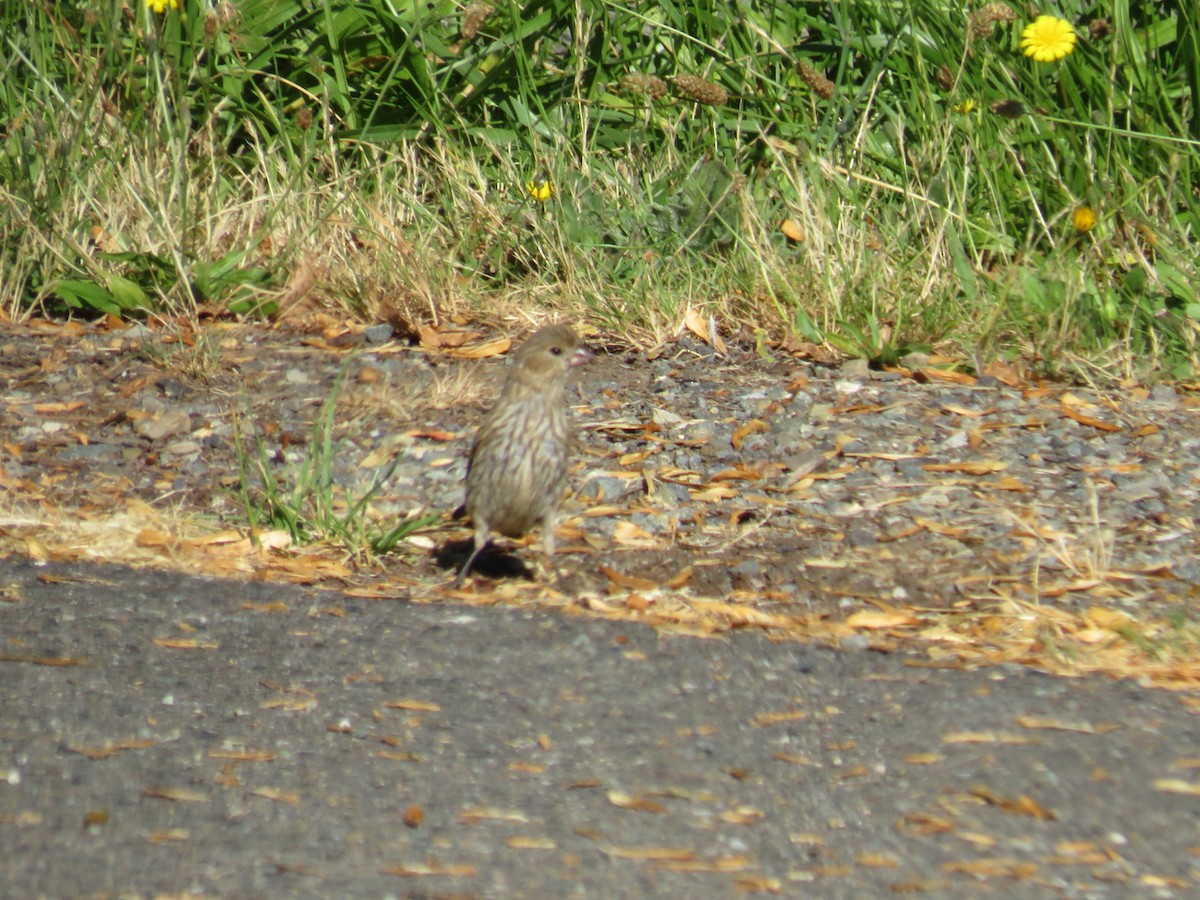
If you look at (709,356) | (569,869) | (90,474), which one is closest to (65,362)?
(90,474)

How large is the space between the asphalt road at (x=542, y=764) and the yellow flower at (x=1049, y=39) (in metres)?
3.42

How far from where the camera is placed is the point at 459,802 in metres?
3.08

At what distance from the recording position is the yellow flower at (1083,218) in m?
6.31

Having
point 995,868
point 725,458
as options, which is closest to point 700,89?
point 725,458

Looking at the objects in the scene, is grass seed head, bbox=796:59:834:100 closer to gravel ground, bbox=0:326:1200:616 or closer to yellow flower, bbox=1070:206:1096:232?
yellow flower, bbox=1070:206:1096:232

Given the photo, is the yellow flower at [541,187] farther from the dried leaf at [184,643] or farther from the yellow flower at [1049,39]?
the dried leaf at [184,643]

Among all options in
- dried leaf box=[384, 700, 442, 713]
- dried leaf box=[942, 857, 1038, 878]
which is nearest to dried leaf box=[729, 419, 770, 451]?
dried leaf box=[384, 700, 442, 713]

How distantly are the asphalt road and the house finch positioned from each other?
1.26 feet

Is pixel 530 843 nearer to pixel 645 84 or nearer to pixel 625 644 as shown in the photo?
pixel 625 644

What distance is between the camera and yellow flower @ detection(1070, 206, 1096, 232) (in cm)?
631

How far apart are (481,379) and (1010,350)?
189cm

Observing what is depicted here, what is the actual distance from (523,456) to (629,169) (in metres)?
3.00

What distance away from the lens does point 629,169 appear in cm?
712

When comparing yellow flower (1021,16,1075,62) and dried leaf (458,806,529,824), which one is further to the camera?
yellow flower (1021,16,1075,62)
